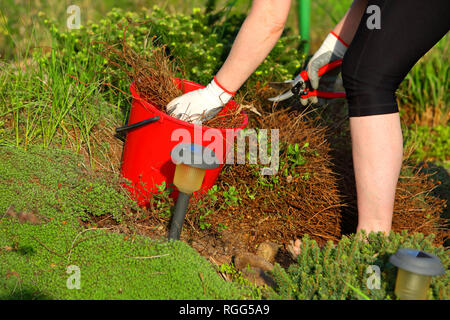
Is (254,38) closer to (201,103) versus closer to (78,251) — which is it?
(201,103)

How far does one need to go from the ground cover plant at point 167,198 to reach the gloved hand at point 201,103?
0.86 ft

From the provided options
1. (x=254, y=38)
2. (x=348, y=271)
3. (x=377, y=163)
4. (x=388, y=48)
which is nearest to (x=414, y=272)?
(x=348, y=271)

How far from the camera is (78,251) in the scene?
1.82 m

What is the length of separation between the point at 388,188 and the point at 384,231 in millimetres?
194

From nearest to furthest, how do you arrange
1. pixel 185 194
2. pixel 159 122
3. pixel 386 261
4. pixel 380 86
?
pixel 386 261
pixel 380 86
pixel 185 194
pixel 159 122

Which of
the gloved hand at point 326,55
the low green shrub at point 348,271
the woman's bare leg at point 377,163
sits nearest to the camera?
the low green shrub at point 348,271

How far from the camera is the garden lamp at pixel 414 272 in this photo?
1.39 meters

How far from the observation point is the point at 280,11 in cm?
187

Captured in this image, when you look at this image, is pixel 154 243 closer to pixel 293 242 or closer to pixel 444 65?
pixel 293 242

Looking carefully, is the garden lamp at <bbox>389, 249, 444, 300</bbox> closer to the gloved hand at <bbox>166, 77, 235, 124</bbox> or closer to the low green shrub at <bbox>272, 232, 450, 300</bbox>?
the low green shrub at <bbox>272, 232, 450, 300</bbox>

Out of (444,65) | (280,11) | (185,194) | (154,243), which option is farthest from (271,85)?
(444,65)

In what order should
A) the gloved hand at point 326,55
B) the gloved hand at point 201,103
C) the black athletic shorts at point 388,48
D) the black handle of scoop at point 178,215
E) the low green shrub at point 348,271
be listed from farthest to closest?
the gloved hand at point 326,55 → the gloved hand at point 201,103 → the black handle of scoop at point 178,215 → the black athletic shorts at point 388,48 → the low green shrub at point 348,271

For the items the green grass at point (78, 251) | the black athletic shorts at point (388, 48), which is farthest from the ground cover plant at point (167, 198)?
the black athletic shorts at point (388, 48)

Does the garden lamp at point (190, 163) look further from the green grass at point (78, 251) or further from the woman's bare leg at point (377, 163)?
the woman's bare leg at point (377, 163)
